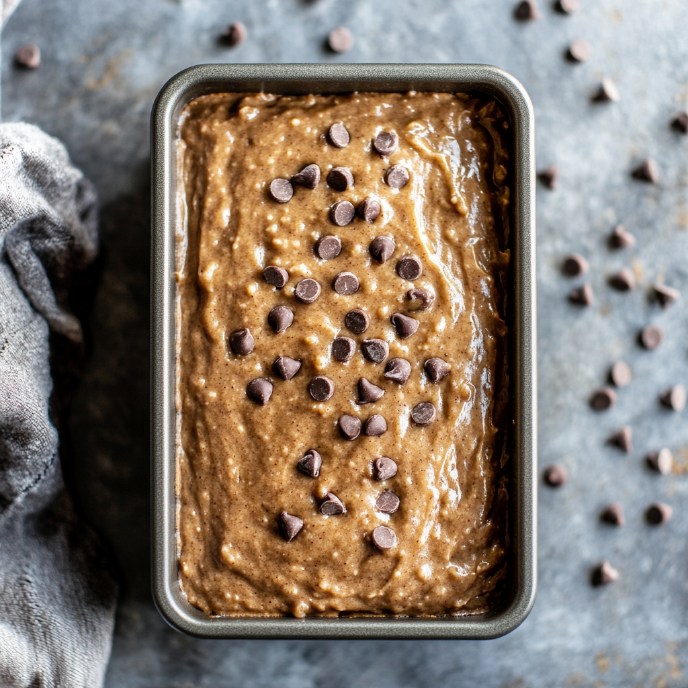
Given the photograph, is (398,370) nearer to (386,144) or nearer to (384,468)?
(384,468)

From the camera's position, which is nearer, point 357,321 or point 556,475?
point 357,321

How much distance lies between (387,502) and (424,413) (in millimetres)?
214

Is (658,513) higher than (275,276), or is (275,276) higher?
(275,276)

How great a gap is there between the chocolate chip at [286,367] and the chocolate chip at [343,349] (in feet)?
0.28

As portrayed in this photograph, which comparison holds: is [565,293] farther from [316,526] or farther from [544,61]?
[316,526]

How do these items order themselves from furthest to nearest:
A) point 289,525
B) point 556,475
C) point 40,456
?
point 556,475 → point 40,456 → point 289,525

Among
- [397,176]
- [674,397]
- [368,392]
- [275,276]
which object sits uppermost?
[397,176]

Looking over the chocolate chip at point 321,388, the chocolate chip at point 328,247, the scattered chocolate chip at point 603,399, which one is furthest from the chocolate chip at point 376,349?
the scattered chocolate chip at point 603,399

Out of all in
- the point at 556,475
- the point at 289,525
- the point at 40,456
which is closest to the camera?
the point at 289,525

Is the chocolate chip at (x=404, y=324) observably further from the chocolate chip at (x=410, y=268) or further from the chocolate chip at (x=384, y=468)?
the chocolate chip at (x=384, y=468)

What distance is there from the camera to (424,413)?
5.33 feet

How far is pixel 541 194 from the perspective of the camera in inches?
78.0

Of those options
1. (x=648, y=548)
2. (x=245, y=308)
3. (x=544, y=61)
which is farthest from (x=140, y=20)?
(x=648, y=548)

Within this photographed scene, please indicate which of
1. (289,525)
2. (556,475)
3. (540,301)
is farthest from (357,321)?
(556,475)
